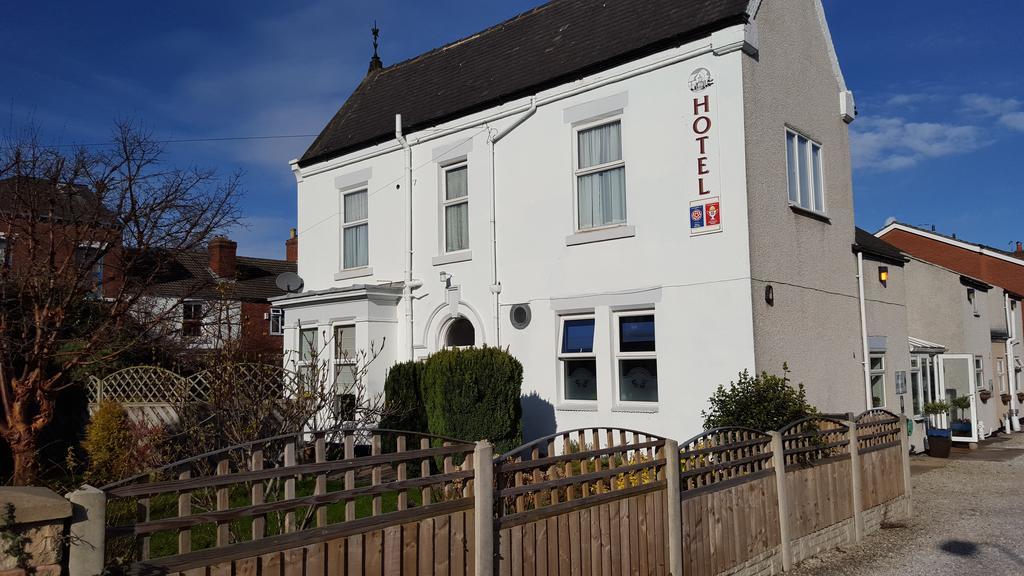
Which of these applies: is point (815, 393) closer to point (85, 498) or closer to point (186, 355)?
point (85, 498)

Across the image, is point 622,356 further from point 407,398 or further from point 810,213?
point 810,213

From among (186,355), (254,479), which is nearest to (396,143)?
(186,355)

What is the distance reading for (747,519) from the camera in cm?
723

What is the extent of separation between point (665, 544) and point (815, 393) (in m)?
6.34

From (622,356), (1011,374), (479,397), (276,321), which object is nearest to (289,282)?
(479,397)

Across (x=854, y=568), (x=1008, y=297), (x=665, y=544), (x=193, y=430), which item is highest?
(x=1008, y=297)

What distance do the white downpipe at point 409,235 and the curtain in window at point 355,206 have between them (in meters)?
1.53

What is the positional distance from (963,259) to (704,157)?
30.0 metres

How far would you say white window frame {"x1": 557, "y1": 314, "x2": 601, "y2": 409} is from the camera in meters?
11.7

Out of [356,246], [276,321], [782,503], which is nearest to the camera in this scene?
[782,503]

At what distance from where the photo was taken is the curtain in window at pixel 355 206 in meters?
15.6

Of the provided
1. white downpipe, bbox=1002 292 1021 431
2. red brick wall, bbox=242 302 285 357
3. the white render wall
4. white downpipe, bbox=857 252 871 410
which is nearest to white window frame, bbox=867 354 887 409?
white downpipe, bbox=857 252 871 410

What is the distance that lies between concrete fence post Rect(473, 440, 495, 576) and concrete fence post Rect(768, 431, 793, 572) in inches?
152

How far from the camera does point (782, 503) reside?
7.68 meters
